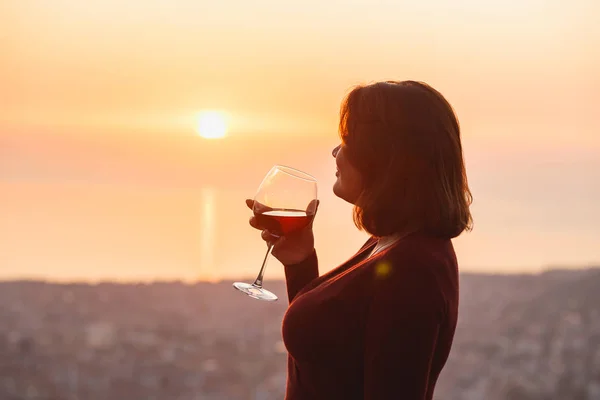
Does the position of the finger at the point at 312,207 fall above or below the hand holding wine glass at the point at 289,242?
above

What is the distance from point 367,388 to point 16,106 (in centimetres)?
1196

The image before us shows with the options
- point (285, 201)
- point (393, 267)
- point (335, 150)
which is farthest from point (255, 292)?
point (393, 267)

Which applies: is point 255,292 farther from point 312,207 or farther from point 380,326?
point 380,326

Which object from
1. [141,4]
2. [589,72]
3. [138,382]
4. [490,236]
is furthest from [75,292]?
[589,72]

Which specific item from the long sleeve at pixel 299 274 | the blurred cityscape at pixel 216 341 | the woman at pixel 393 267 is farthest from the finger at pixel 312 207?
the blurred cityscape at pixel 216 341

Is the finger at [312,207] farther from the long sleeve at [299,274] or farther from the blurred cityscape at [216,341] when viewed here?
the blurred cityscape at [216,341]

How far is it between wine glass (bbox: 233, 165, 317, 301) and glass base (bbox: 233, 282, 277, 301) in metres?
0.15

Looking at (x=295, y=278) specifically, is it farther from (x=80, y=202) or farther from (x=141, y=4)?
(x=80, y=202)

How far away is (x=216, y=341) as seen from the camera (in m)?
8.11

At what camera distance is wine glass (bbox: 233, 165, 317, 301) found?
1.43 meters

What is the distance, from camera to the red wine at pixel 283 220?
1.42 m

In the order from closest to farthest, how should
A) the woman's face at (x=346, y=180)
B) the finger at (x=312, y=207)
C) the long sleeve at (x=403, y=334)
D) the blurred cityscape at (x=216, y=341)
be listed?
the long sleeve at (x=403, y=334) < the woman's face at (x=346, y=180) < the finger at (x=312, y=207) < the blurred cityscape at (x=216, y=341)

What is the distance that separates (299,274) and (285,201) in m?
0.15

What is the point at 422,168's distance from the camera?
3.71ft
